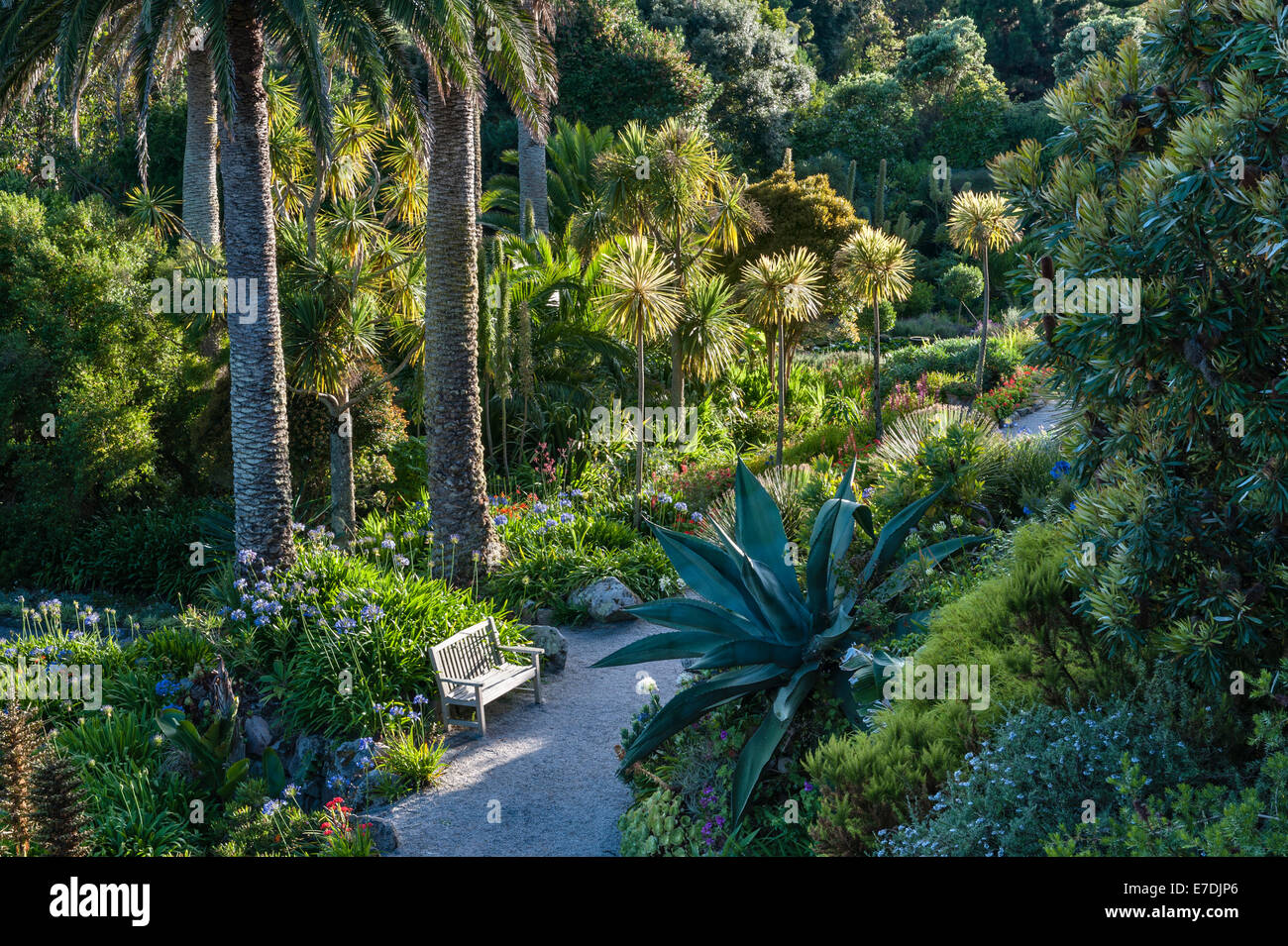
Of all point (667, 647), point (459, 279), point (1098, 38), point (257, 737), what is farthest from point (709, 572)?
point (1098, 38)

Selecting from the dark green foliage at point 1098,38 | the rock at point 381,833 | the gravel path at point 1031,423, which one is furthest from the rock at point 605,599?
the dark green foliage at point 1098,38

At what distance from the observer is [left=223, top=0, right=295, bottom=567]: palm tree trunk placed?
9.78 meters

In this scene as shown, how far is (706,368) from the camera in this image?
603 inches

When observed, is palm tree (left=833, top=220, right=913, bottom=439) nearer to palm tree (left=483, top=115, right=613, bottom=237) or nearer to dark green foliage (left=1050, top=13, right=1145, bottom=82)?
palm tree (left=483, top=115, right=613, bottom=237)

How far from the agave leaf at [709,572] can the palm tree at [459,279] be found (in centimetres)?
415

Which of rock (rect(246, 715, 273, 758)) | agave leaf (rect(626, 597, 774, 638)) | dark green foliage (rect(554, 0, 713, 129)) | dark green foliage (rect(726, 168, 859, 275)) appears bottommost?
rock (rect(246, 715, 273, 758))

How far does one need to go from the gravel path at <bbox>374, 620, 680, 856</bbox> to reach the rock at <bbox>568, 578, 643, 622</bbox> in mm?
1016

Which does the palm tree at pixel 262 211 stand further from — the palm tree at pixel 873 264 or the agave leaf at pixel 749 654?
the palm tree at pixel 873 264

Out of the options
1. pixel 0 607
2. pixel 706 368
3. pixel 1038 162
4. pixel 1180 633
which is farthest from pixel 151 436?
pixel 1180 633

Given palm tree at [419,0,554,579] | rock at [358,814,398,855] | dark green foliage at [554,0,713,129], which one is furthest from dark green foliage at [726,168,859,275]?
rock at [358,814,398,855]

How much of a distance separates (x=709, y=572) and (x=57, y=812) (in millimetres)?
4152

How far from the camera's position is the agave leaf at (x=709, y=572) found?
707cm

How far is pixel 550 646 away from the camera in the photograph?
9703 millimetres
